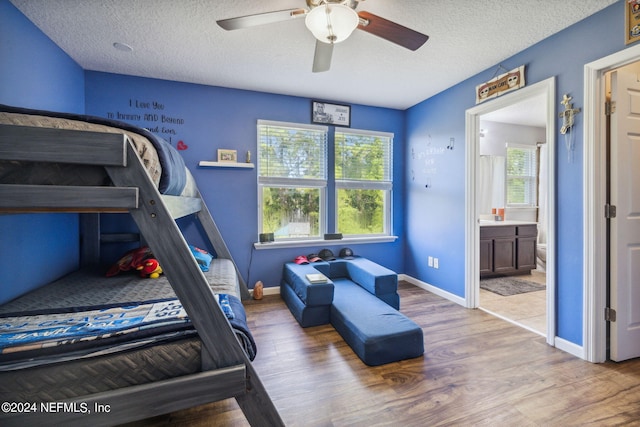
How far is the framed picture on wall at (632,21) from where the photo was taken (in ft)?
5.33

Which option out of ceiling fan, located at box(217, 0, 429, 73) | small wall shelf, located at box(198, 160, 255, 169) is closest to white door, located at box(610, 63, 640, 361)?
ceiling fan, located at box(217, 0, 429, 73)

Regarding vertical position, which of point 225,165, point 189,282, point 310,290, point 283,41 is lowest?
point 310,290

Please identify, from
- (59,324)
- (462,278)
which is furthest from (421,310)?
(59,324)

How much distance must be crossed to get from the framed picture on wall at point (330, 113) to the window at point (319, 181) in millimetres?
101

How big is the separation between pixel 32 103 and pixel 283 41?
1.96m

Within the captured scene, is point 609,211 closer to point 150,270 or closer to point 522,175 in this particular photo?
point 522,175

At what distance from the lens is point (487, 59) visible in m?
2.45

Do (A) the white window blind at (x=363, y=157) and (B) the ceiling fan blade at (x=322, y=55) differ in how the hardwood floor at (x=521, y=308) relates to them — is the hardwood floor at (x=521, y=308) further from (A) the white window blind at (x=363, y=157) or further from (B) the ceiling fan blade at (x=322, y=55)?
(B) the ceiling fan blade at (x=322, y=55)

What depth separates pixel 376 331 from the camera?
1.90 meters

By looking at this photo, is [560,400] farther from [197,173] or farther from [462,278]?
[197,173]

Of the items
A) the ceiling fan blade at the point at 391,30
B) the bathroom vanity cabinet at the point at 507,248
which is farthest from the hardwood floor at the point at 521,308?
the ceiling fan blade at the point at 391,30

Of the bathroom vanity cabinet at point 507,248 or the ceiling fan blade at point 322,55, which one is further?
the bathroom vanity cabinet at point 507,248

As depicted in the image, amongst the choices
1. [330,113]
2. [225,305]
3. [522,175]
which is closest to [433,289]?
[330,113]

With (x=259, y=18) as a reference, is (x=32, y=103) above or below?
below
